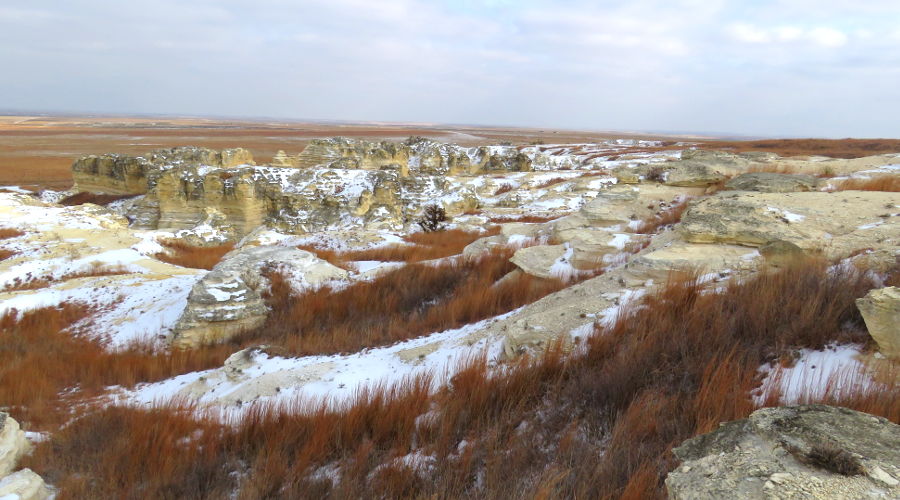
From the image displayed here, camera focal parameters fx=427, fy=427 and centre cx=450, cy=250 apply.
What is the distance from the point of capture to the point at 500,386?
2834mm

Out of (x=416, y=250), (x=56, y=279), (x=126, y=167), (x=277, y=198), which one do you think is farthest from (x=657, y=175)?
(x=126, y=167)

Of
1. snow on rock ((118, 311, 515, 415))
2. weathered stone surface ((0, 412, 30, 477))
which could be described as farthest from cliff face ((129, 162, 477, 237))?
weathered stone surface ((0, 412, 30, 477))

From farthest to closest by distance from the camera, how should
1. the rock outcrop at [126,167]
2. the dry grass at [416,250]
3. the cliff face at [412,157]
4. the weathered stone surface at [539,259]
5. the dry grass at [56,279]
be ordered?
the cliff face at [412,157]
the rock outcrop at [126,167]
the dry grass at [416,250]
the dry grass at [56,279]
the weathered stone surface at [539,259]

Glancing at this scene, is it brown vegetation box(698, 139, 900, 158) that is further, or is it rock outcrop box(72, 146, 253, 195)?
brown vegetation box(698, 139, 900, 158)

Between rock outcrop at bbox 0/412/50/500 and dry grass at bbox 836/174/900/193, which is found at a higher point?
dry grass at bbox 836/174/900/193

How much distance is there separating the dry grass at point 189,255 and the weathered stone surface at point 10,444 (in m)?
8.25

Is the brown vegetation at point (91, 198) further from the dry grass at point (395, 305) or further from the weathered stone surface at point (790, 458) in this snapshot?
the weathered stone surface at point (790, 458)

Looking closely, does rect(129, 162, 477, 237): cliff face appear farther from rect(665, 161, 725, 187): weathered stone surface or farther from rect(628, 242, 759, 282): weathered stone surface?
rect(628, 242, 759, 282): weathered stone surface

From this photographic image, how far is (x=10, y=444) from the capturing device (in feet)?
9.04

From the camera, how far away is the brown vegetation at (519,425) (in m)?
2.05

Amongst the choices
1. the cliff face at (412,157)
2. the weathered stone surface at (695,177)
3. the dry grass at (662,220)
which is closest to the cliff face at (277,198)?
the cliff face at (412,157)

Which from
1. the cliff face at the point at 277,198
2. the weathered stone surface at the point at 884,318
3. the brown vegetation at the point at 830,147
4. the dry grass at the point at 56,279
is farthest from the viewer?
the brown vegetation at the point at 830,147

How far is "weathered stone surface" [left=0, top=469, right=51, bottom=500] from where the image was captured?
225 cm

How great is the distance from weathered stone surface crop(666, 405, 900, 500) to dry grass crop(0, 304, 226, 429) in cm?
446
